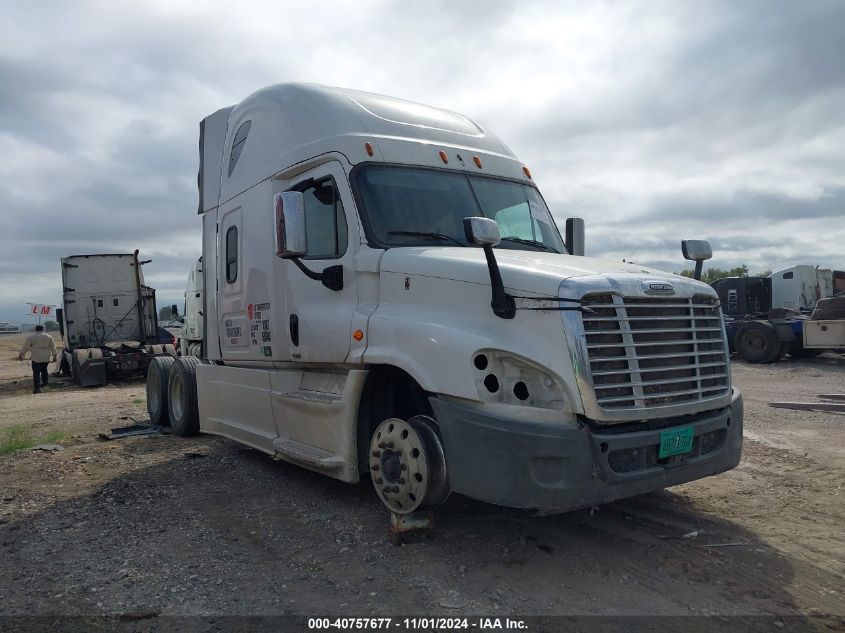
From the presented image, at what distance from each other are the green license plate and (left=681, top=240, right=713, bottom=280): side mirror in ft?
5.18

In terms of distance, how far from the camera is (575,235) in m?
6.51

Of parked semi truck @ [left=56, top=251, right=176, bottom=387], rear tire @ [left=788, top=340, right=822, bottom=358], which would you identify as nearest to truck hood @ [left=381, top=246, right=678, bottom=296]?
parked semi truck @ [left=56, top=251, right=176, bottom=387]

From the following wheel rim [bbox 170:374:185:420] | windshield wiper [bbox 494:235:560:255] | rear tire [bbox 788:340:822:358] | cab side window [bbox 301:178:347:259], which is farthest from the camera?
rear tire [bbox 788:340:822:358]

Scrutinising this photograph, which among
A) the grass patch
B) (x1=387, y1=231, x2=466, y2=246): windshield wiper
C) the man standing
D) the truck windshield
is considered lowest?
the grass patch

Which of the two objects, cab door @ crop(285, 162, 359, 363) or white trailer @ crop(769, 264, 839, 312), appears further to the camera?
white trailer @ crop(769, 264, 839, 312)

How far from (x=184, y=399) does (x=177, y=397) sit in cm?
45

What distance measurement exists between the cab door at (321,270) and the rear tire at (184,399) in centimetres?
348

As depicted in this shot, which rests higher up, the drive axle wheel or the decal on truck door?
the decal on truck door

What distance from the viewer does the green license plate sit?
14.4ft

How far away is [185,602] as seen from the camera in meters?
4.07

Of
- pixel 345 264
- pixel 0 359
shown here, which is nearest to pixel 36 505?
pixel 345 264

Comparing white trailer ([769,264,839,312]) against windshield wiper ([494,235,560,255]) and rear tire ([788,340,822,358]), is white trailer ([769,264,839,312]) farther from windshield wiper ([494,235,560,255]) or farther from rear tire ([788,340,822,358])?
windshield wiper ([494,235,560,255])

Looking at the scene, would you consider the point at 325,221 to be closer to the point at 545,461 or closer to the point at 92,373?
the point at 545,461

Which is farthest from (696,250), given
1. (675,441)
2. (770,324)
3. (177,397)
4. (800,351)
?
(800,351)
